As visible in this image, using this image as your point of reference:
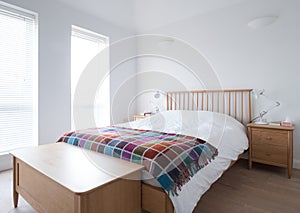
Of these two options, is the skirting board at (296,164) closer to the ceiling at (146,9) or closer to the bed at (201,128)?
the bed at (201,128)

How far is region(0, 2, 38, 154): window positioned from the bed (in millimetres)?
1396

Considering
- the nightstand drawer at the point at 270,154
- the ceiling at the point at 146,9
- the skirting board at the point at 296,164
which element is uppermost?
the ceiling at the point at 146,9

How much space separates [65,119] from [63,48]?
3.67 feet

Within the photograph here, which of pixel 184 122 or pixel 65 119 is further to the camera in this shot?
pixel 65 119

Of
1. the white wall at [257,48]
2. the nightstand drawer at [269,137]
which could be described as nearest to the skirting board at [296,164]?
the white wall at [257,48]

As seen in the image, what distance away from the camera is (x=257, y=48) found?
270 cm

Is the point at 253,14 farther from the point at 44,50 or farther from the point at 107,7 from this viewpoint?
the point at 44,50

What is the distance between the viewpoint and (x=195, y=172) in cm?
138

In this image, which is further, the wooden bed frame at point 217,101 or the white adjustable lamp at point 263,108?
the wooden bed frame at point 217,101

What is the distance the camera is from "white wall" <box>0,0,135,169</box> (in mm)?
2648

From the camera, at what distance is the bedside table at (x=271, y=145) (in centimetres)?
217

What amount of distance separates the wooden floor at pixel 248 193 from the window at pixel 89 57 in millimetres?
1597

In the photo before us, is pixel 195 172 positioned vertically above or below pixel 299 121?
below

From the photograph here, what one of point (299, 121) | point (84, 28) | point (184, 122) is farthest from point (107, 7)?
point (299, 121)
